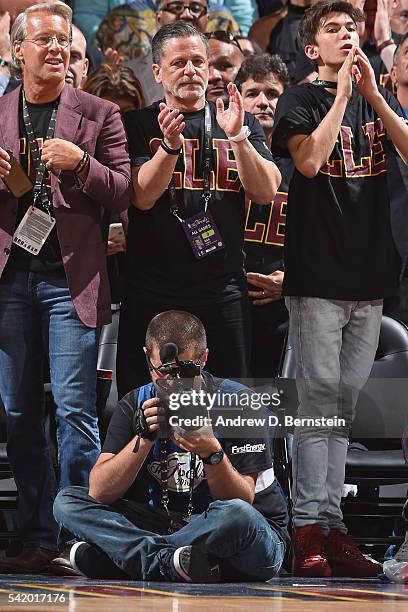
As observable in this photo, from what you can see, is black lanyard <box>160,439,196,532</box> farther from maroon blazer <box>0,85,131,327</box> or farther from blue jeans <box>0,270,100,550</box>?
maroon blazer <box>0,85,131,327</box>

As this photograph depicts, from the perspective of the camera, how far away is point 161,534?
417cm

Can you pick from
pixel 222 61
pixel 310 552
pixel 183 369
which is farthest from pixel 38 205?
pixel 222 61

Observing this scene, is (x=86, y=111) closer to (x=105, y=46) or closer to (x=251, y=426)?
(x=251, y=426)

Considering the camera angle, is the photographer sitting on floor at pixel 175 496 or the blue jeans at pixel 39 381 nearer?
the photographer sitting on floor at pixel 175 496

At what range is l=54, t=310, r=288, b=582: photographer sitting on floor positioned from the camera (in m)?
3.95

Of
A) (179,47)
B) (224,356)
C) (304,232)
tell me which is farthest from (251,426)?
(179,47)

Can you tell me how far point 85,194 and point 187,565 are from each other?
141 centimetres

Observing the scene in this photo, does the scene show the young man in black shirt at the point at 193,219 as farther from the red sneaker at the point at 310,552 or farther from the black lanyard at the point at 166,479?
the red sneaker at the point at 310,552

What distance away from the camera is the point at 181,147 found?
463 centimetres

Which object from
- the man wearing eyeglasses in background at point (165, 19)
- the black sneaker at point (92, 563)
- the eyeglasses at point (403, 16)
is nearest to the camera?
the black sneaker at point (92, 563)

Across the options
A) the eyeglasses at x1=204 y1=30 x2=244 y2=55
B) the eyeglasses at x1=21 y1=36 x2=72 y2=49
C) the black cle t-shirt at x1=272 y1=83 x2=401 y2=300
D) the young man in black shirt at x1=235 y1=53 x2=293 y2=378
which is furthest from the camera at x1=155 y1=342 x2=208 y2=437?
the eyeglasses at x1=204 y1=30 x2=244 y2=55

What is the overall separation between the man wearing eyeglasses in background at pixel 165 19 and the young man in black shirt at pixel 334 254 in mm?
1746

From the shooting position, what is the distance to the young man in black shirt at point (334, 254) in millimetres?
4352

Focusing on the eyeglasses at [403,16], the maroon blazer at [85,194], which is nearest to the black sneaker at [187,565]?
the maroon blazer at [85,194]
